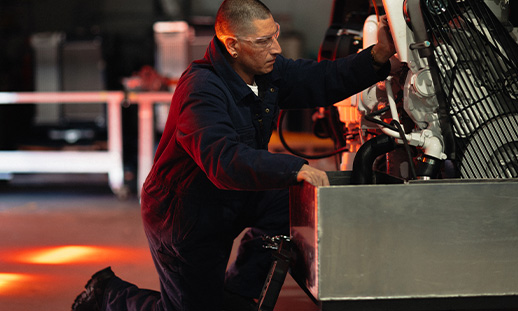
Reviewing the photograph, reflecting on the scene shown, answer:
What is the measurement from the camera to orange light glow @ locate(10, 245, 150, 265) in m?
2.85

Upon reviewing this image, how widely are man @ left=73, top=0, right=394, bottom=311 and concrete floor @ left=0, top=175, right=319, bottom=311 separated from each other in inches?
19.0

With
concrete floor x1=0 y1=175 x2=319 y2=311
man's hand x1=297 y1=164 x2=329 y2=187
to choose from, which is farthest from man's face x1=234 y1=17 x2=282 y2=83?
concrete floor x1=0 y1=175 x2=319 y2=311

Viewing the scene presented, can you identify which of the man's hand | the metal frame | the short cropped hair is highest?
the short cropped hair

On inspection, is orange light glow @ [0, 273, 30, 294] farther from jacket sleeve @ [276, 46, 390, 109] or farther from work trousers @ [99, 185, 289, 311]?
jacket sleeve @ [276, 46, 390, 109]

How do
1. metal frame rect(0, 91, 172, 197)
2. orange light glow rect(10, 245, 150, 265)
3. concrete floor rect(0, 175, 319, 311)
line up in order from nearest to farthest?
concrete floor rect(0, 175, 319, 311) → orange light glow rect(10, 245, 150, 265) → metal frame rect(0, 91, 172, 197)

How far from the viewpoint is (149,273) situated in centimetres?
263

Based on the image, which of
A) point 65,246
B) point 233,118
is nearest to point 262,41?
point 233,118

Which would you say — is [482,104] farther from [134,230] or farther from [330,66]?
[134,230]

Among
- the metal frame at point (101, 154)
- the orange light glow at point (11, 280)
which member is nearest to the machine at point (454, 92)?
the orange light glow at point (11, 280)

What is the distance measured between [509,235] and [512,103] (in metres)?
0.43

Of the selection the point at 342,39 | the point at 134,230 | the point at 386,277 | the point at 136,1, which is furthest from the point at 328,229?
the point at 136,1

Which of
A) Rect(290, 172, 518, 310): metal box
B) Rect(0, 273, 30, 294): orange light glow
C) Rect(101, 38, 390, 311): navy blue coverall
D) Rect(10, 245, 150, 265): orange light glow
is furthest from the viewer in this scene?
Rect(10, 245, 150, 265): orange light glow

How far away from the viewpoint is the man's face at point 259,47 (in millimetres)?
1636

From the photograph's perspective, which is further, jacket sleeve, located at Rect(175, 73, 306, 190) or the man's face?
the man's face
